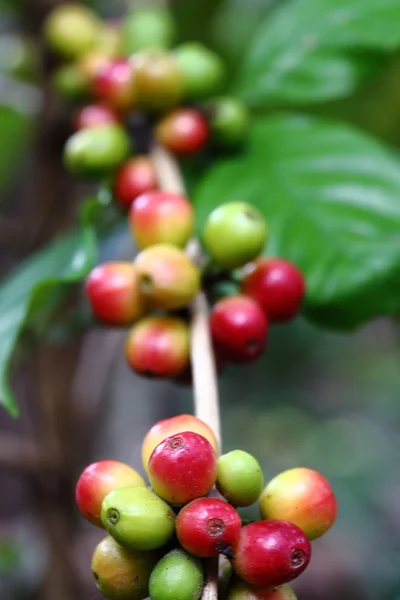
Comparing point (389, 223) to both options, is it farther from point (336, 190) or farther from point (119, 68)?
point (119, 68)

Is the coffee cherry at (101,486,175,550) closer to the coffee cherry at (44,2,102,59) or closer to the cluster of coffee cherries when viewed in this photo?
the cluster of coffee cherries

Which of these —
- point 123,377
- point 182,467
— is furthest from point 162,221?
point 123,377

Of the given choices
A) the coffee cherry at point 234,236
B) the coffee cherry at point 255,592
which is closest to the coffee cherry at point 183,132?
the coffee cherry at point 234,236

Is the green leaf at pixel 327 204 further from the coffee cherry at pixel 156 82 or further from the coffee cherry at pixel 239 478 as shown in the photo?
the coffee cherry at pixel 239 478

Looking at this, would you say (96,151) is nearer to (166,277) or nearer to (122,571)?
(166,277)

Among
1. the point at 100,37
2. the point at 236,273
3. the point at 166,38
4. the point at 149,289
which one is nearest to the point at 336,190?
the point at 236,273

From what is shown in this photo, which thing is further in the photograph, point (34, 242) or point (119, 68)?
point (34, 242)
